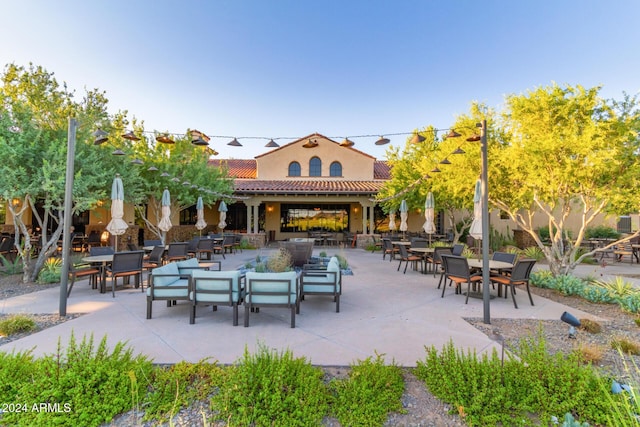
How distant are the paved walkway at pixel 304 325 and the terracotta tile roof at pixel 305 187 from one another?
1001 centimetres

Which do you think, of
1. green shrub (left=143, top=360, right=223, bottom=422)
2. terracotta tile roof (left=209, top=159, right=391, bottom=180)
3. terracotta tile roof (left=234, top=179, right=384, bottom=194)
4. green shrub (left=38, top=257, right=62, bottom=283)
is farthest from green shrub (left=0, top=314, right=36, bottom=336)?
Answer: terracotta tile roof (left=209, top=159, right=391, bottom=180)

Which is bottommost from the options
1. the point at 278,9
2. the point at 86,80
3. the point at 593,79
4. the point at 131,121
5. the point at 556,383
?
the point at 556,383

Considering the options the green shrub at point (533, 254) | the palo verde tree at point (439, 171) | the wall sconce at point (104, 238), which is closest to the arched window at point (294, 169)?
the palo verde tree at point (439, 171)

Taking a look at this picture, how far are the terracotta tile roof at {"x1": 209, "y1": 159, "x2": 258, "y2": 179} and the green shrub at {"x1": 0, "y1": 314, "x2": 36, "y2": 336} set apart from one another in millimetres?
16761

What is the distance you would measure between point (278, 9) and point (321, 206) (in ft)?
39.3

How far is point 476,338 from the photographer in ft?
13.6

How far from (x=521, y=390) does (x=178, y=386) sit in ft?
10.7

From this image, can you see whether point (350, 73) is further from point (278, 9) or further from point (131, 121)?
point (131, 121)

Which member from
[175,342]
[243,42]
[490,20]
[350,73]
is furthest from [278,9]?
[175,342]

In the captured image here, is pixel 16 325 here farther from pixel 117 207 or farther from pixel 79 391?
pixel 117 207

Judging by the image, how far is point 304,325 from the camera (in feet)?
15.0

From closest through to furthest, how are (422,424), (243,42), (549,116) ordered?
(422,424) < (549,116) < (243,42)

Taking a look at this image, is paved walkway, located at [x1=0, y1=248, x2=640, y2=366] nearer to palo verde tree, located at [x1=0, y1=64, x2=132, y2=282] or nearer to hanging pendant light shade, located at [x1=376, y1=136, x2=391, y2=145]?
palo verde tree, located at [x1=0, y1=64, x2=132, y2=282]

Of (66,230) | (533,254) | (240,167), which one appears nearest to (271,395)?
(66,230)
